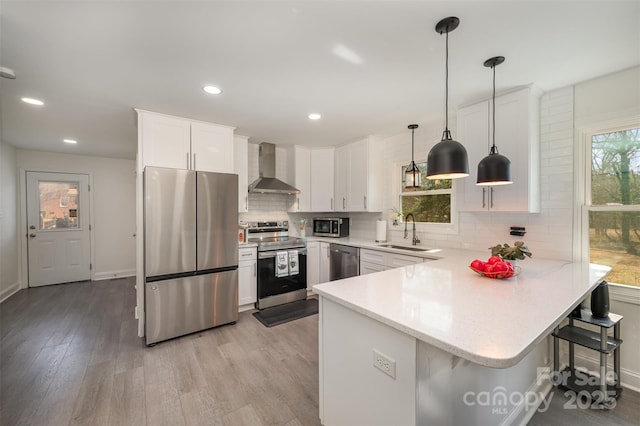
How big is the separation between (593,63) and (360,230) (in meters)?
3.19

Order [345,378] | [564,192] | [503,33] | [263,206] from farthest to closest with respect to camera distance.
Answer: [263,206] < [564,192] < [503,33] < [345,378]

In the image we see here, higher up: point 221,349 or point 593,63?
point 593,63

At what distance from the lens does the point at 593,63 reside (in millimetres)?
1980

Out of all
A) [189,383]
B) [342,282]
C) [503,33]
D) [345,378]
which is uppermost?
[503,33]

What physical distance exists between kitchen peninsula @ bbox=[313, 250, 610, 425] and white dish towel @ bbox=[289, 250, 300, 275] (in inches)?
86.4

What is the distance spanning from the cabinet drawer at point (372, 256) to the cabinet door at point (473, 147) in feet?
3.46

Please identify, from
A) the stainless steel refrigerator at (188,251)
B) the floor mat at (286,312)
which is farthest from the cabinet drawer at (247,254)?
the floor mat at (286,312)

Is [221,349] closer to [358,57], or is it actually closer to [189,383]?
[189,383]

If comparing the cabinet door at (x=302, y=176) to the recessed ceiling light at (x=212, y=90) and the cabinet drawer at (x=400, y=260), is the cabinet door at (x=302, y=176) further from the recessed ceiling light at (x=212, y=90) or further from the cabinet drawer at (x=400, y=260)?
the recessed ceiling light at (x=212, y=90)

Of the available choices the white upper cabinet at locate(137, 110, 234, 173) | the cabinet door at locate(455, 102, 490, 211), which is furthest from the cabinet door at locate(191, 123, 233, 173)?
the cabinet door at locate(455, 102, 490, 211)

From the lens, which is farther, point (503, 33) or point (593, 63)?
point (593, 63)

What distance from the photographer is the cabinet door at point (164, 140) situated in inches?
112

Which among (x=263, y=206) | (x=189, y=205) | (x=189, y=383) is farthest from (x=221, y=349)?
(x=263, y=206)

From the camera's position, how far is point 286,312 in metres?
3.56
